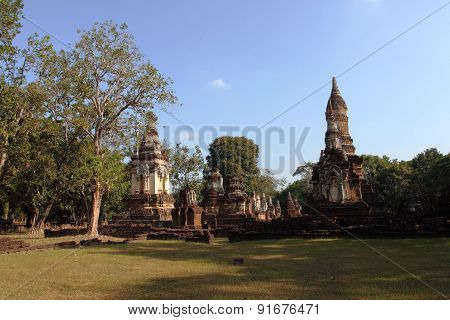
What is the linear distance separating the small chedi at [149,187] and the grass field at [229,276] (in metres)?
18.3

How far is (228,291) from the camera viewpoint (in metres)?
7.63

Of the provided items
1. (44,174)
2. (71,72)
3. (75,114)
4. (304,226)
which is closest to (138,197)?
(44,174)

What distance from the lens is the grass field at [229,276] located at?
743 centimetres

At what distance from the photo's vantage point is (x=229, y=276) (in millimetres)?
9406

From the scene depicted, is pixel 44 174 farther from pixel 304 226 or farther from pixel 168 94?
pixel 304 226

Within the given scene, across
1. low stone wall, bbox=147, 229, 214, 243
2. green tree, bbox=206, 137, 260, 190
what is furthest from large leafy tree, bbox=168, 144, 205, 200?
low stone wall, bbox=147, 229, 214, 243

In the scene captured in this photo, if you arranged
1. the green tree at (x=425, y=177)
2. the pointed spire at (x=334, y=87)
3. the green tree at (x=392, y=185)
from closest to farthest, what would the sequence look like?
the pointed spire at (x=334, y=87) < the green tree at (x=425, y=177) < the green tree at (x=392, y=185)

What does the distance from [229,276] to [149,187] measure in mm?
26136

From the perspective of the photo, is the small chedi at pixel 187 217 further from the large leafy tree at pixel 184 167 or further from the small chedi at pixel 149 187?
the large leafy tree at pixel 184 167

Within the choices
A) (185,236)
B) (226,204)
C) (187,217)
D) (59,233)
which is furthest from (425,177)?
(59,233)

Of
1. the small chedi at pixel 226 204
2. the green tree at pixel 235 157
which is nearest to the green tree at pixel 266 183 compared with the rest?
the green tree at pixel 235 157

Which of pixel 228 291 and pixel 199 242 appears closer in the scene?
pixel 228 291

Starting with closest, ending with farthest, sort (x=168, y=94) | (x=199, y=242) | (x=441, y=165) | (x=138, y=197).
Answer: (x=199, y=242), (x=168, y=94), (x=138, y=197), (x=441, y=165)

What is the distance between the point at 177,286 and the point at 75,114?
748 inches
